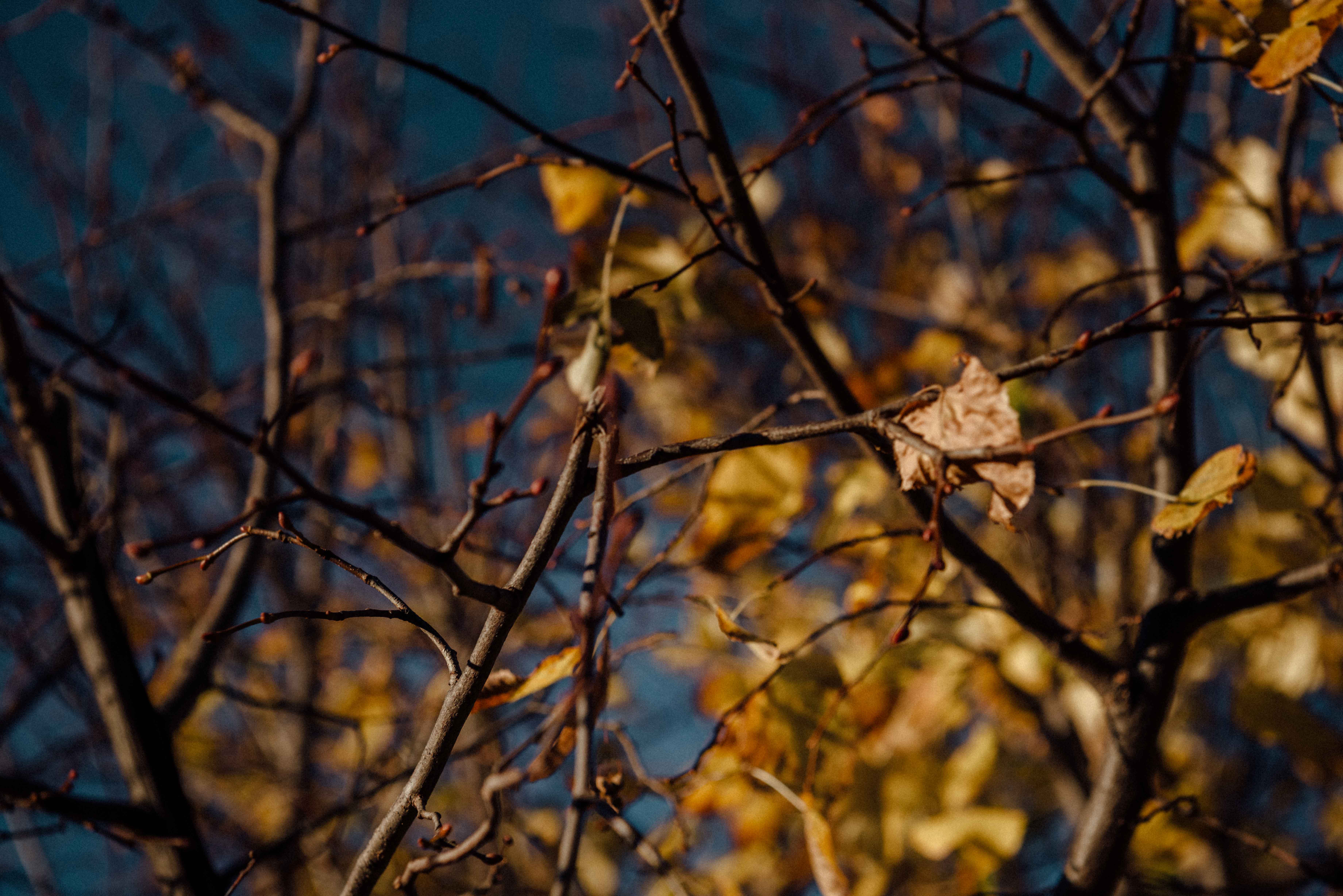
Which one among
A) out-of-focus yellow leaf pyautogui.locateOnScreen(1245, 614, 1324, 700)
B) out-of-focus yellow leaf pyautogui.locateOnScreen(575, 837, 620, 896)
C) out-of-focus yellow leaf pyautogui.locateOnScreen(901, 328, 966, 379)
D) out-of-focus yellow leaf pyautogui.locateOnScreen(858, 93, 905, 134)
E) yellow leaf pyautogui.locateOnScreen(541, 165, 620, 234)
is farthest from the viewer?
out-of-focus yellow leaf pyautogui.locateOnScreen(858, 93, 905, 134)

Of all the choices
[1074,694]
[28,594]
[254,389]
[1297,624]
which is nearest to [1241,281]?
[1297,624]

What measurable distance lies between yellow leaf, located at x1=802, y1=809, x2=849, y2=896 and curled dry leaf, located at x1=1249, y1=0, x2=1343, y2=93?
816 mm

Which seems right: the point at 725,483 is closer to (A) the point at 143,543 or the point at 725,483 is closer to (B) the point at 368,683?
(A) the point at 143,543

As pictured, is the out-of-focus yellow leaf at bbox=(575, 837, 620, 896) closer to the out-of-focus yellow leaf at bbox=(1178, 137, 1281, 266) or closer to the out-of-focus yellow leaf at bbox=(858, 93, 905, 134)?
the out-of-focus yellow leaf at bbox=(1178, 137, 1281, 266)

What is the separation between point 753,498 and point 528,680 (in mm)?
474

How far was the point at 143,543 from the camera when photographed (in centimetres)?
44

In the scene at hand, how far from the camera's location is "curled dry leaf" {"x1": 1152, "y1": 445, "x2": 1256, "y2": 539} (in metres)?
0.64

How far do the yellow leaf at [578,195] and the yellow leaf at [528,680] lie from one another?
0.57 m

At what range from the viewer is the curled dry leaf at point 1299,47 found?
0.70 m

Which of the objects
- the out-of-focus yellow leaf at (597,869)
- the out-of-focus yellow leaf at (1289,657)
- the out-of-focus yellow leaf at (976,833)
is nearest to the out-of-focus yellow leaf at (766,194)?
the out-of-focus yellow leaf at (976,833)

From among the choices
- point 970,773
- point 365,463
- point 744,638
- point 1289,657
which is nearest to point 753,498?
point 744,638

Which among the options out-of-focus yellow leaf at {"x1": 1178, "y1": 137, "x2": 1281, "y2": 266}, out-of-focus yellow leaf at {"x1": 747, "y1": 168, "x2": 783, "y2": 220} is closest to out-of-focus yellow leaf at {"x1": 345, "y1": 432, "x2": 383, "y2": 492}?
out-of-focus yellow leaf at {"x1": 747, "y1": 168, "x2": 783, "y2": 220}

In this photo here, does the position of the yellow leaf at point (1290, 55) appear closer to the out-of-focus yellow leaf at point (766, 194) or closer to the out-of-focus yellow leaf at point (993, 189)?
the out-of-focus yellow leaf at point (993, 189)

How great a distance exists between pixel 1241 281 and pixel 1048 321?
8.4 inches
